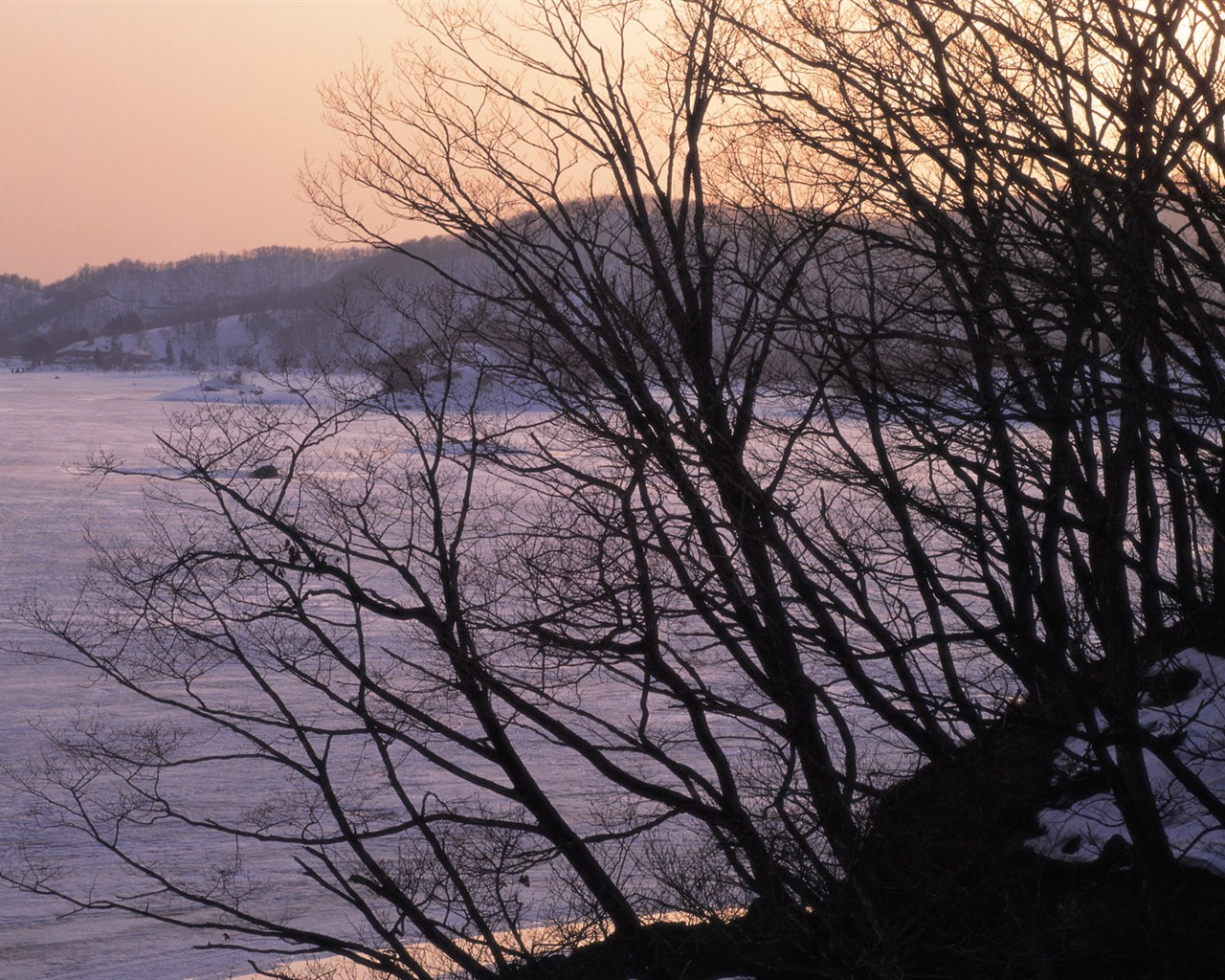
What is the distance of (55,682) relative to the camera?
15148 millimetres

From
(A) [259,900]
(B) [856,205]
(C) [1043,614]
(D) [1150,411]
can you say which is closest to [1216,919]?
(C) [1043,614]

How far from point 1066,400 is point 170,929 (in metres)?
8.79

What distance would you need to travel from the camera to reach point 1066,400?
5590 mm

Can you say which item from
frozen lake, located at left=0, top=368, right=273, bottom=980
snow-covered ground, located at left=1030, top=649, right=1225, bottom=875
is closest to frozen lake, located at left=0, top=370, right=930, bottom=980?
frozen lake, located at left=0, top=368, right=273, bottom=980

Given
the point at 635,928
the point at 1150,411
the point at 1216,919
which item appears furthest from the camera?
the point at 635,928

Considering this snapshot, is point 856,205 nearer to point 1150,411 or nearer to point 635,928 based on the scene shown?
point 1150,411

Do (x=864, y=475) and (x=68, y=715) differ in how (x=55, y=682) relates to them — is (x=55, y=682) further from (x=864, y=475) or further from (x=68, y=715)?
(x=864, y=475)

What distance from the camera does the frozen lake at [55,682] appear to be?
32.1ft

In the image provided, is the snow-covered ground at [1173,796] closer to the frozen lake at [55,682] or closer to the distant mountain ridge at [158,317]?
the frozen lake at [55,682]

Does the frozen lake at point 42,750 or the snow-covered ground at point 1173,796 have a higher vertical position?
the snow-covered ground at point 1173,796

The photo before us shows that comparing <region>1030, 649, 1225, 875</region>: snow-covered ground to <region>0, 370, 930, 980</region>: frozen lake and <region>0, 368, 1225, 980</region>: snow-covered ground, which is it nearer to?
<region>0, 368, 1225, 980</region>: snow-covered ground

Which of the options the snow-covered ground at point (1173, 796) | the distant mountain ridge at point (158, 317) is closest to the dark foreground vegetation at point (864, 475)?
the snow-covered ground at point (1173, 796)

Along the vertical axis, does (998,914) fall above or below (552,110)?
below

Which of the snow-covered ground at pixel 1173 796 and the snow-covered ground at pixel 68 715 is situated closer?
the snow-covered ground at pixel 1173 796
